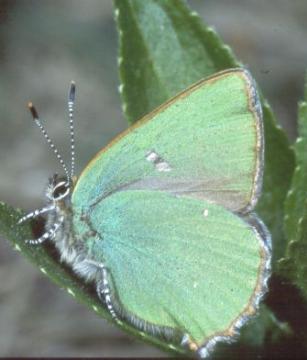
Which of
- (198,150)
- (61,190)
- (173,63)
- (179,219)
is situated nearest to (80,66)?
(173,63)

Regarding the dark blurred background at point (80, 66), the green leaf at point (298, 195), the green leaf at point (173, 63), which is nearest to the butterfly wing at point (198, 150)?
the green leaf at point (298, 195)

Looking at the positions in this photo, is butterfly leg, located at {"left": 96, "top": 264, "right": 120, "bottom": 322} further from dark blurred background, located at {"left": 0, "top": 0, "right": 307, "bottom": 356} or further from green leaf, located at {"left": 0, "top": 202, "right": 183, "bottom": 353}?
dark blurred background, located at {"left": 0, "top": 0, "right": 307, "bottom": 356}

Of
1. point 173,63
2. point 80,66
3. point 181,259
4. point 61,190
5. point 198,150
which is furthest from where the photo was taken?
point 80,66

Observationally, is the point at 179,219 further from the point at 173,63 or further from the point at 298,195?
the point at 173,63

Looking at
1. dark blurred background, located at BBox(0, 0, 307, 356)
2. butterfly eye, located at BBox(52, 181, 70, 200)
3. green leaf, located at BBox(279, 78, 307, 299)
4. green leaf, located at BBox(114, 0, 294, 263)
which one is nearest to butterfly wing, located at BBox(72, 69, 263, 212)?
butterfly eye, located at BBox(52, 181, 70, 200)

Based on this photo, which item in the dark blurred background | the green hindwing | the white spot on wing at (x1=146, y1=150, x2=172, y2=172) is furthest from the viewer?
the dark blurred background

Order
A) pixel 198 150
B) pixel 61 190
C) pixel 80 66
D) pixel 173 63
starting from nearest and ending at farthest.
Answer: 1. pixel 198 150
2. pixel 61 190
3. pixel 173 63
4. pixel 80 66

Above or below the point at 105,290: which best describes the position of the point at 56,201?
above

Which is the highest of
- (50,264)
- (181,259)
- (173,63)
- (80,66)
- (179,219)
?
(173,63)
